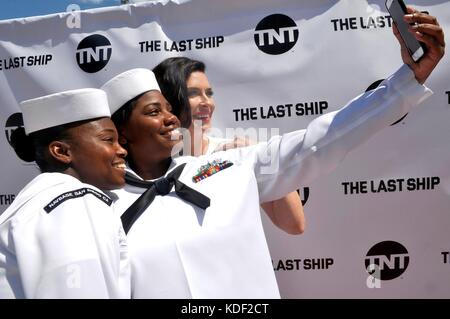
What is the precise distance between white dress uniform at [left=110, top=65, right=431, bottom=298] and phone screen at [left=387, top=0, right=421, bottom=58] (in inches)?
3.2

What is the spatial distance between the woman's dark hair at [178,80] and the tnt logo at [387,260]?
41.3 inches

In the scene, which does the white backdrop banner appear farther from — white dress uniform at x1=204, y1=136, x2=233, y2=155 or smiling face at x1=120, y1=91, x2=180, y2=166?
smiling face at x1=120, y1=91, x2=180, y2=166

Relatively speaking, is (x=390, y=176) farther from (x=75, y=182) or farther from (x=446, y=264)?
(x=75, y=182)

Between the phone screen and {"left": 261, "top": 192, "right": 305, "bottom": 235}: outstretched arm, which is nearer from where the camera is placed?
Answer: the phone screen

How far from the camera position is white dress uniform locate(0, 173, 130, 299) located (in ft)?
3.43

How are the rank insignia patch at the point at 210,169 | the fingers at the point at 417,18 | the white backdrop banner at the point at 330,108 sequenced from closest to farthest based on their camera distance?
the fingers at the point at 417,18 < the rank insignia patch at the point at 210,169 < the white backdrop banner at the point at 330,108

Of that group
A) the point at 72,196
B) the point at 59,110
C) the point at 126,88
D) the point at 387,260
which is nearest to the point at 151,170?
the point at 126,88

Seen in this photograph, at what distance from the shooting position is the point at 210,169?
166 centimetres

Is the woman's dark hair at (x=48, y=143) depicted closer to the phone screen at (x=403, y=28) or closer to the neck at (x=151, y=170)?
the neck at (x=151, y=170)

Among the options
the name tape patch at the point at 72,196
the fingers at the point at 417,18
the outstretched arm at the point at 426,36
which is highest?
the fingers at the point at 417,18

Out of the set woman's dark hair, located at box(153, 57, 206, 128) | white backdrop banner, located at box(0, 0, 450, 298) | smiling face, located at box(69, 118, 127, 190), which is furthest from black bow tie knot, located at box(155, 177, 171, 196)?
white backdrop banner, located at box(0, 0, 450, 298)

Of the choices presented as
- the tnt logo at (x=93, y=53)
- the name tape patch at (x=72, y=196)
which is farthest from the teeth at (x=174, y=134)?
the tnt logo at (x=93, y=53)

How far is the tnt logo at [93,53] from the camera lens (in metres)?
2.61
